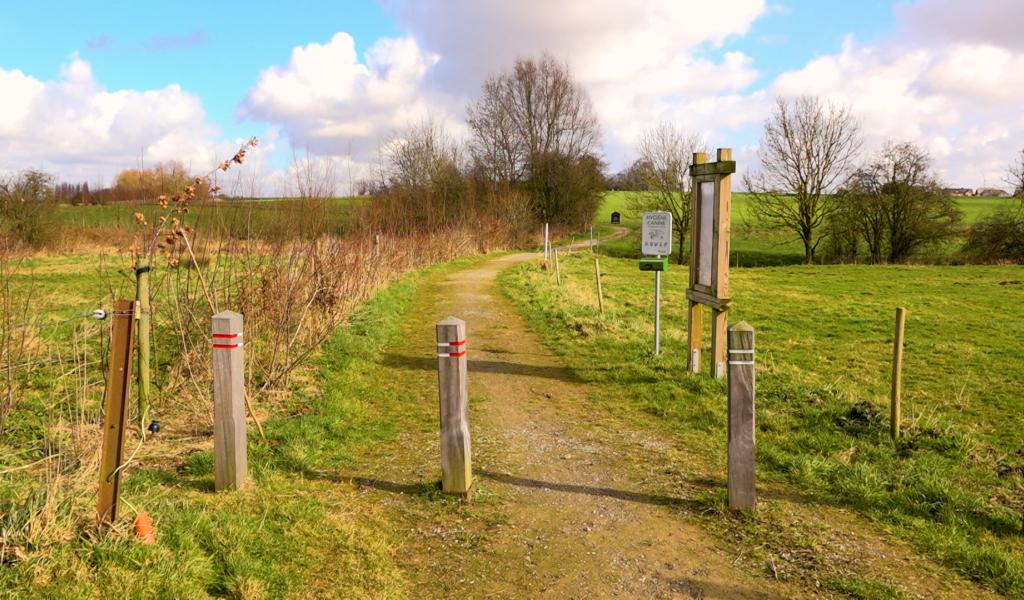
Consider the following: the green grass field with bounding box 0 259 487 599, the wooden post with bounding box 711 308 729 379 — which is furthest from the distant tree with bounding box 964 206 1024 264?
the green grass field with bounding box 0 259 487 599

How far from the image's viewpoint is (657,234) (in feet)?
32.2

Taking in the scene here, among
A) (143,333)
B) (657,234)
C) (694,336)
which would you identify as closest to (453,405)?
(143,333)

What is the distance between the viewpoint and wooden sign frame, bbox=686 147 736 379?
8.14 meters

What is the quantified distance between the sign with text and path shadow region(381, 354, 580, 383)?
7.17 ft

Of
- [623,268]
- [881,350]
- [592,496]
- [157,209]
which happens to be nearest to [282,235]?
[157,209]

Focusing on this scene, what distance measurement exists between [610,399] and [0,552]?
19.8ft

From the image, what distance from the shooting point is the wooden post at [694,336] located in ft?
29.6

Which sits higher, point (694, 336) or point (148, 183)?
point (148, 183)

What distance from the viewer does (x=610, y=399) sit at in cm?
805

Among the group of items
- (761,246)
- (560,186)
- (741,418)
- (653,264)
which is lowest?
(741,418)

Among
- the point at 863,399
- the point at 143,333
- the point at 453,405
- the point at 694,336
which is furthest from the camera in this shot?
the point at 694,336

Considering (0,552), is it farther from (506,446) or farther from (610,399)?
(610,399)

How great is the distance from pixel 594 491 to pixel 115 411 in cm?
335

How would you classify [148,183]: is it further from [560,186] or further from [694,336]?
[560,186]
